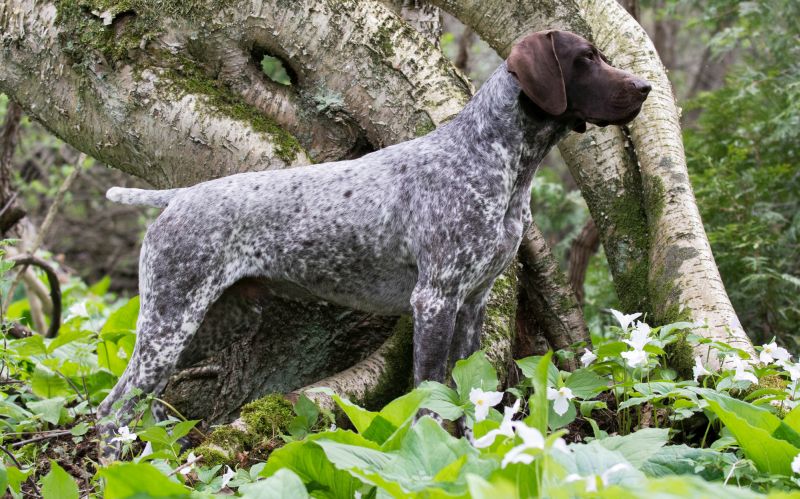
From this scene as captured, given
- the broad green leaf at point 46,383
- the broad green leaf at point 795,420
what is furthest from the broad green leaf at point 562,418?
the broad green leaf at point 46,383

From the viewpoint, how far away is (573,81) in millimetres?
3477

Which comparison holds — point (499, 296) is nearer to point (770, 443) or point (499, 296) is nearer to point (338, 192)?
point (338, 192)

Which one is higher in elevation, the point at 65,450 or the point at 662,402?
the point at 662,402

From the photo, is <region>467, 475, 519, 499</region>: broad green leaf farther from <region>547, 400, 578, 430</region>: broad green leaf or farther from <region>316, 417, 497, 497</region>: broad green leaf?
<region>547, 400, 578, 430</region>: broad green leaf

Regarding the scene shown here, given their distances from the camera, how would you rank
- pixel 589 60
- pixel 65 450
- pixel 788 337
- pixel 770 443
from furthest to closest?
pixel 788 337 → pixel 65 450 → pixel 589 60 → pixel 770 443

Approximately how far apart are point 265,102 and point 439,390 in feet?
7.69

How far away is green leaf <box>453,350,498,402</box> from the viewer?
312 centimetres

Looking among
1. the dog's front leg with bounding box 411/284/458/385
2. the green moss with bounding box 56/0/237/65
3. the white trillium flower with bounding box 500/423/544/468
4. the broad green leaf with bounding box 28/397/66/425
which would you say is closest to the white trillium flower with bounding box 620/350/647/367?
the dog's front leg with bounding box 411/284/458/385

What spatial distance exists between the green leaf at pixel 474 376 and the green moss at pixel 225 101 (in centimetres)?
179

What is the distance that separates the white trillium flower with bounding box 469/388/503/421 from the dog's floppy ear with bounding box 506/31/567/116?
1.18 metres

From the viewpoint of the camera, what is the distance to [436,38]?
5.36 metres

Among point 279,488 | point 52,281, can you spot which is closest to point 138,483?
point 279,488

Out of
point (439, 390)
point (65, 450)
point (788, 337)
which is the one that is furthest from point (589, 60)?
point (788, 337)

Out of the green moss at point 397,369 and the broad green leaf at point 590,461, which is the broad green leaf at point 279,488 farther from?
the green moss at point 397,369
